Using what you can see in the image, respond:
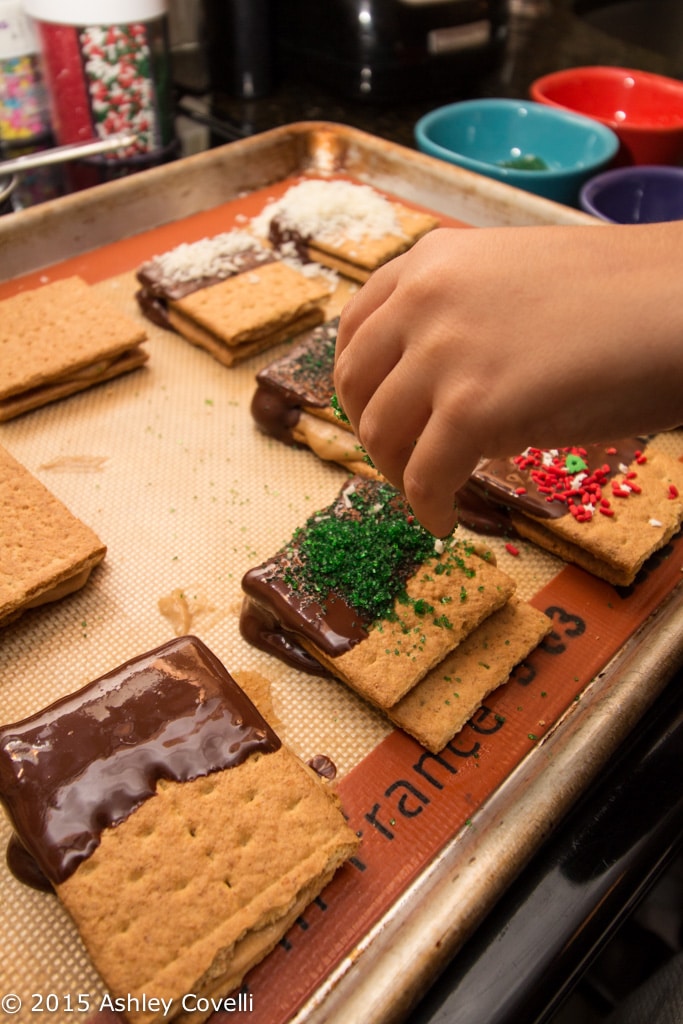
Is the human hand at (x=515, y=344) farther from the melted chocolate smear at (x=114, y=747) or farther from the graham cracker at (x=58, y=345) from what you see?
the graham cracker at (x=58, y=345)

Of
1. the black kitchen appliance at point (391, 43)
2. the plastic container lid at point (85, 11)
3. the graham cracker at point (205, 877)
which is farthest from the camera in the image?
the black kitchen appliance at point (391, 43)

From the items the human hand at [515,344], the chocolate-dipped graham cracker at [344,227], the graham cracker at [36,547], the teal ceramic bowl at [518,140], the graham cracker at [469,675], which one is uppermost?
the human hand at [515,344]

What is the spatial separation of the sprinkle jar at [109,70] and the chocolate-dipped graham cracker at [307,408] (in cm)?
105

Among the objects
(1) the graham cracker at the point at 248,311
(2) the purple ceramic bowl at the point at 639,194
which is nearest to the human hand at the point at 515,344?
(1) the graham cracker at the point at 248,311

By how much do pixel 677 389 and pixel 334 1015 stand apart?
0.81m

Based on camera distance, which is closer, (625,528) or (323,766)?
(323,766)

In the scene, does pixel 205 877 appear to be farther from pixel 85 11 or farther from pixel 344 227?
pixel 85 11

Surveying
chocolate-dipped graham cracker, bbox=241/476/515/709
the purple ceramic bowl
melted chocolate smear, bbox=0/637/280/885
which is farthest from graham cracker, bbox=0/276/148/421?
the purple ceramic bowl

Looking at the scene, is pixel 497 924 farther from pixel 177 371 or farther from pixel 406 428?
pixel 177 371

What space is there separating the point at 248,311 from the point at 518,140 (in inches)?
51.6

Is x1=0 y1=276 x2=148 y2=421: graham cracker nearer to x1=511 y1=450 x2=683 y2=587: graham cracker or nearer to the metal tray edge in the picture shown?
the metal tray edge

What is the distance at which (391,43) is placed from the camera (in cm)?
264

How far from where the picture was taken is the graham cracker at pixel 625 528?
1.45 meters
